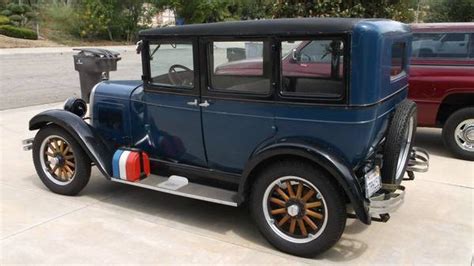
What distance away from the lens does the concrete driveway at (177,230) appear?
3570mm

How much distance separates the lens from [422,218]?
4.29m

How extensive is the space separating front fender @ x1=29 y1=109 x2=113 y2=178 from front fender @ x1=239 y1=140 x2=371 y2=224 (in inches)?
66.4

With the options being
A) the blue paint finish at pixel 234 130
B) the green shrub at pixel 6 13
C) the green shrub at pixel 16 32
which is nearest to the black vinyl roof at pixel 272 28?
the blue paint finish at pixel 234 130

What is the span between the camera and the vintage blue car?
3.38 meters

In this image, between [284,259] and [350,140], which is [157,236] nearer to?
[284,259]

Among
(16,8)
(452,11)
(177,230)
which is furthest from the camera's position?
(16,8)

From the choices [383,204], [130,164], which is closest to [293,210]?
[383,204]

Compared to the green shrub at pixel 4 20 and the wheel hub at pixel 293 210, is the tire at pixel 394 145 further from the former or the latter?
the green shrub at pixel 4 20

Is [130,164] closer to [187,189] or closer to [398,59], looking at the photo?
[187,189]

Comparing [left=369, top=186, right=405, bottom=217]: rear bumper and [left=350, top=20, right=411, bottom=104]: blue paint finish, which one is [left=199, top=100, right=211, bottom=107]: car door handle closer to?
[left=350, top=20, right=411, bottom=104]: blue paint finish

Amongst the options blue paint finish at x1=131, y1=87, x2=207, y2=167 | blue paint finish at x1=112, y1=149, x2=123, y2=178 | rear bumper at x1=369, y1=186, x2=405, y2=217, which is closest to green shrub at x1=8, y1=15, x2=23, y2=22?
blue paint finish at x1=131, y1=87, x2=207, y2=167

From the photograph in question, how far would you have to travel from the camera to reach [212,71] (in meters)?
3.94

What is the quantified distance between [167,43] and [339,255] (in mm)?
2241

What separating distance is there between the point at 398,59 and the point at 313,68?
0.94m
